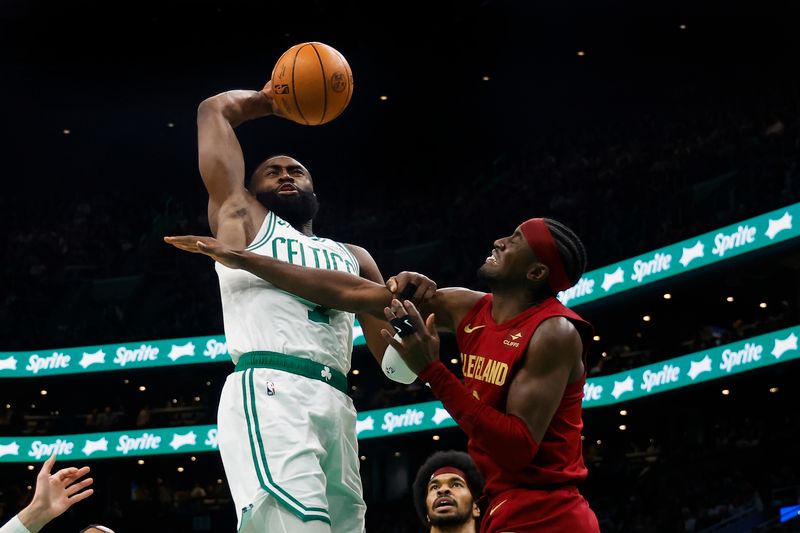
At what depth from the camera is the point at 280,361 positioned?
4.21 meters

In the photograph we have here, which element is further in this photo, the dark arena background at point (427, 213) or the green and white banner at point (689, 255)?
the dark arena background at point (427, 213)

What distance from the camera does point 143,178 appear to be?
27078 millimetres

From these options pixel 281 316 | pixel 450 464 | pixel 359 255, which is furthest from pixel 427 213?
pixel 281 316

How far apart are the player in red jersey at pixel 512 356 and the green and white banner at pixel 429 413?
12427 millimetres

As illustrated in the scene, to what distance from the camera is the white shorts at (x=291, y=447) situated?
3.98 m

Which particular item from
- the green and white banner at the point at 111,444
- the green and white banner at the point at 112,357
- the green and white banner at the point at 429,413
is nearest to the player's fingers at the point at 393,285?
the green and white banner at the point at 429,413

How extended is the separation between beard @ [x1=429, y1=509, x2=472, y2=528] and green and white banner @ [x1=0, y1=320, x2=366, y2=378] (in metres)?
15.1

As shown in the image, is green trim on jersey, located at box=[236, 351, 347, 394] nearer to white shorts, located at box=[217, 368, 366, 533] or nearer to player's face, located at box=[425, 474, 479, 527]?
white shorts, located at box=[217, 368, 366, 533]

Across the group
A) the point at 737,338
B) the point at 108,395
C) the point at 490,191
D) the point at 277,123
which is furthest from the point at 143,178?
the point at 737,338

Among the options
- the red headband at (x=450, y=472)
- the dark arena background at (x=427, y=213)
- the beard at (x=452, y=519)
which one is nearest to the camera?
the beard at (x=452, y=519)

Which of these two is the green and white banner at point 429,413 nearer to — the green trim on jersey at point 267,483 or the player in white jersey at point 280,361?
the player in white jersey at point 280,361

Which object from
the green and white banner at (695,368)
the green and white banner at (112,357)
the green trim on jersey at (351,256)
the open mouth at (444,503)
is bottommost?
the open mouth at (444,503)

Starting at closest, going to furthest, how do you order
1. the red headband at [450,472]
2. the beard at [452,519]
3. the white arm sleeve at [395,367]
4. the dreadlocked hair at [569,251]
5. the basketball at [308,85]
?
1. the dreadlocked hair at [569,251]
2. the white arm sleeve at [395,367]
3. the basketball at [308,85]
4. the beard at [452,519]
5. the red headband at [450,472]

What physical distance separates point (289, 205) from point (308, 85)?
0.56 metres
